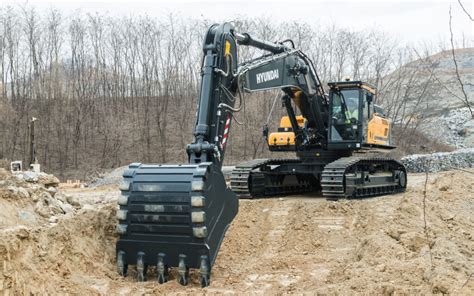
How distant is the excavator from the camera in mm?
5336

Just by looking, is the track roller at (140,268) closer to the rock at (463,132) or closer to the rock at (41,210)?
the rock at (41,210)

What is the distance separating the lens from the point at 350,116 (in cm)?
1058

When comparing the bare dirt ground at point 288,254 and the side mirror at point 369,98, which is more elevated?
the side mirror at point 369,98

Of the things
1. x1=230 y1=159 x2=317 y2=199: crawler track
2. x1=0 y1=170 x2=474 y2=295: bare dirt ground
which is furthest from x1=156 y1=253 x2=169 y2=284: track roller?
x1=230 y1=159 x2=317 y2=199: crawler track

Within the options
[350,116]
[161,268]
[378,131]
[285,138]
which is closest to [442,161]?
[378,131]

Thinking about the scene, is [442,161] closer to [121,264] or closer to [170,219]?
[170,219]

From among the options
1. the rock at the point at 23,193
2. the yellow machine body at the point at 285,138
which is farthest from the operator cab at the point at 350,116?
the rock at the point at 23,193

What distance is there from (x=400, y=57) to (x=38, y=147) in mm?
22270

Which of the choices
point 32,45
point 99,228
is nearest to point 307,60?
point 99,228

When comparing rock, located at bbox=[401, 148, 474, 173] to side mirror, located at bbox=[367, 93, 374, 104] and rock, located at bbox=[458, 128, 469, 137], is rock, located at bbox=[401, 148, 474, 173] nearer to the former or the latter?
side mirror, located at bbox=[367, 93, 374, 104]

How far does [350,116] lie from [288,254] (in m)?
4.70

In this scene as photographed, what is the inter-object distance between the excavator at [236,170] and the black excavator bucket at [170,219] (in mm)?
11

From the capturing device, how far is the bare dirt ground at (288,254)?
449 centimetres

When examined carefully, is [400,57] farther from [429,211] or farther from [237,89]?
[237,89]
